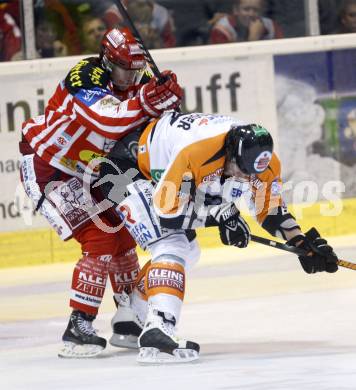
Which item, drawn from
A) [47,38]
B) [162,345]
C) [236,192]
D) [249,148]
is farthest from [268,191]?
[47,38]

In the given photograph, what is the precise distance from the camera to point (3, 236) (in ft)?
26.5

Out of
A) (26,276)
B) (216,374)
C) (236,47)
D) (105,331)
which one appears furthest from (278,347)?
(236,47)

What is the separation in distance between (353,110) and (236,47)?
895 mm

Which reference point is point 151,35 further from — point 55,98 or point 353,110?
point 55,98

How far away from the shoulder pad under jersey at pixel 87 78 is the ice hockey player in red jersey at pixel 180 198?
0.46 m

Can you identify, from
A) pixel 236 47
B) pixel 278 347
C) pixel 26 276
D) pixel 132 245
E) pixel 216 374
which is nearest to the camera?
pixel 216 374

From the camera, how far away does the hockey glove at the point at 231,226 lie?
16.1 ft

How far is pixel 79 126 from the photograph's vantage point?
5566 mm

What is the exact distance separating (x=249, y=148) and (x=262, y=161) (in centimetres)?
9

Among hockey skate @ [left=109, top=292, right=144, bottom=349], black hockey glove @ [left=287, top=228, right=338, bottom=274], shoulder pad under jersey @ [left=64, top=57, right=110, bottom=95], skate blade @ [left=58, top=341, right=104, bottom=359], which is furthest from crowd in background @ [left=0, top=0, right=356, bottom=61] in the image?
black hockey glove @ [left=287, top=228, right=338, bottom=274]

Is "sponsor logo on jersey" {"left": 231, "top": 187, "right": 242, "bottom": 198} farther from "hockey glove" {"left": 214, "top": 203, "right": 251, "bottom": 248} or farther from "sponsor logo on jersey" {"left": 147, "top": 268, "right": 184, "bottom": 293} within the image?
"sponsor logo on jersey" {"left": 147, "top": 268, "right": 184, "bottom": 293}

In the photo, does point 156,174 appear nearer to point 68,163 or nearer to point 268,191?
point 268,191

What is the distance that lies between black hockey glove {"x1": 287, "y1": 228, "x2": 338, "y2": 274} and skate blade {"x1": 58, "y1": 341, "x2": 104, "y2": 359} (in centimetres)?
92

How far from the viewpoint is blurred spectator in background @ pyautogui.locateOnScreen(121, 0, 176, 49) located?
331 inches
